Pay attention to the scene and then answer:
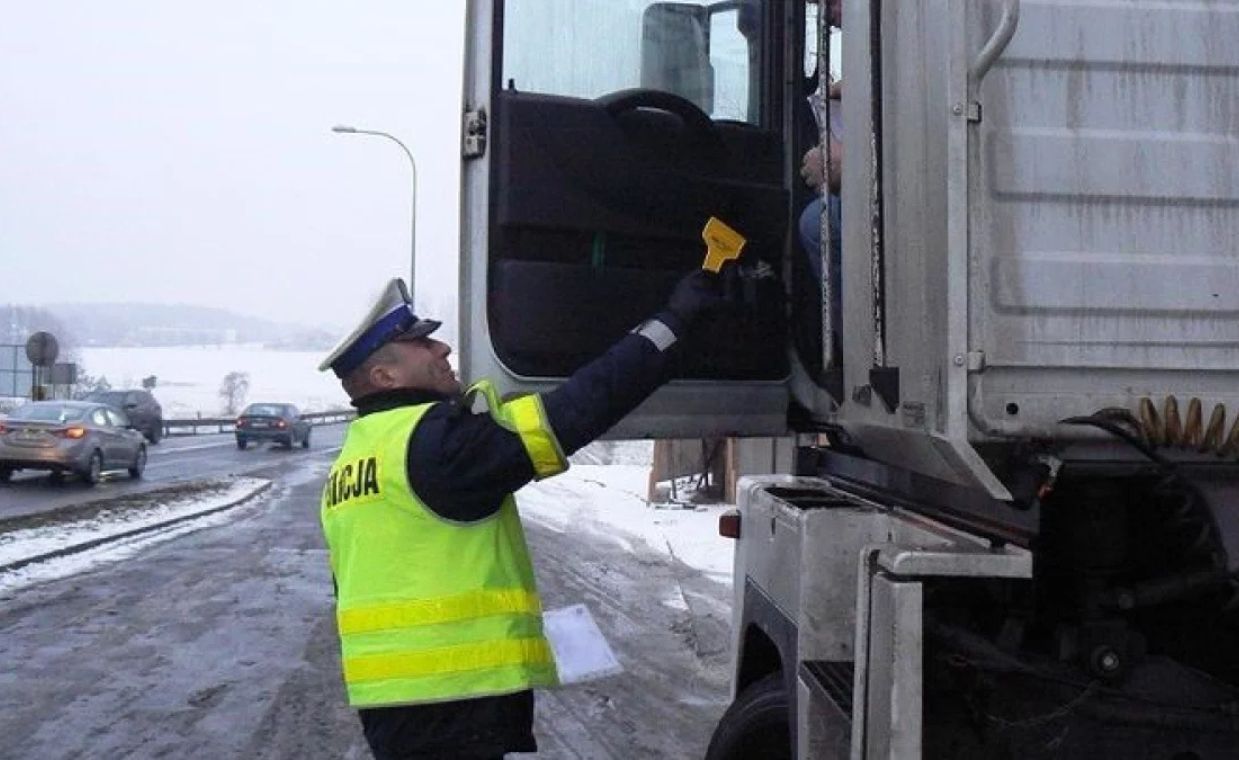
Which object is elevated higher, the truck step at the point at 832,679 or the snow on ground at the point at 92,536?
the truck step at the point at 832,679

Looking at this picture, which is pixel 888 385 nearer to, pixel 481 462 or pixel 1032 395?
pixel 1032 395

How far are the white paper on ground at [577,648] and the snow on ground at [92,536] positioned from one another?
8301mm

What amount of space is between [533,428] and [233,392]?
85237 millimetres

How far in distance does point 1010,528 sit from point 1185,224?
0.66 metres

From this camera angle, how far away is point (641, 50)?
336 centimetres

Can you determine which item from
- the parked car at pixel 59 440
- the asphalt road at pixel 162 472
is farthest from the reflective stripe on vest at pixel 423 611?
the parked car at pixel 59 440

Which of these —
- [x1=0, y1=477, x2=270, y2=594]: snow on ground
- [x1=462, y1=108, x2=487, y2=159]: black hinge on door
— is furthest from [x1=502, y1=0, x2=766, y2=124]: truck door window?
[x1=0, y1=477, x2=270, y2=594]: snow on ground

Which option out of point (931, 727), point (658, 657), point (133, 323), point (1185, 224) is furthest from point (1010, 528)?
point (133, 323)

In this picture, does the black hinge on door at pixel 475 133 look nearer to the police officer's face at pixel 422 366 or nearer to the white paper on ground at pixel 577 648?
the police officer's face at pixel 422 366

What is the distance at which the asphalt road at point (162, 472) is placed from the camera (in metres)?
19.0

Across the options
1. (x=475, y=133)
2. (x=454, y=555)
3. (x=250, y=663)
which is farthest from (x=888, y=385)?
(x=250, y=663)

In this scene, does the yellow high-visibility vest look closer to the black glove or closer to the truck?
the black glove

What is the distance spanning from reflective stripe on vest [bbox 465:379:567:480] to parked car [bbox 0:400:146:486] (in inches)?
868

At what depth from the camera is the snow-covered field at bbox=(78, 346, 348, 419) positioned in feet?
291
